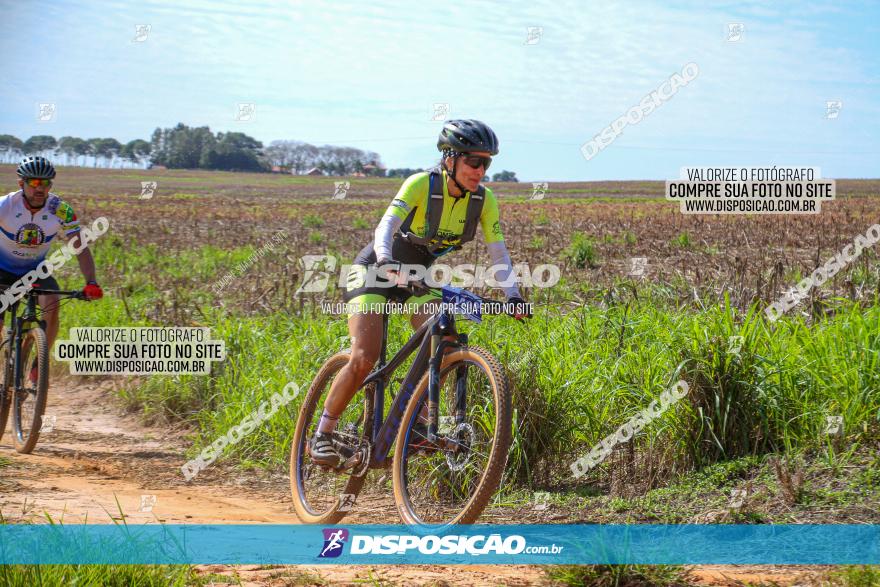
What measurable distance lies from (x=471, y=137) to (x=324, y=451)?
7.87 feet

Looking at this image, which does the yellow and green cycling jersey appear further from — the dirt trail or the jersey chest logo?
the jersey chest logo

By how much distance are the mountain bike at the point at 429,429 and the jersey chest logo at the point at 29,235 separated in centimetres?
401

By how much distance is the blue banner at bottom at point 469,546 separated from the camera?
4.26 meters

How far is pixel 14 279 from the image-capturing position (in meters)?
8.93

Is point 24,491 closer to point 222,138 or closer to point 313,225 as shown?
point 313,225

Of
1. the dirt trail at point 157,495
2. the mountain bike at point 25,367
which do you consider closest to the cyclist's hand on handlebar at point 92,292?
the mountain bike at point 25,367

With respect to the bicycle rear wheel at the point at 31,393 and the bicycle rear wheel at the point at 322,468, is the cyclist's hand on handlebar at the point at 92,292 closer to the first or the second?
the bicycle rear wheel at the point at 31,393

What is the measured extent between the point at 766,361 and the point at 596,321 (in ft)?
7.38

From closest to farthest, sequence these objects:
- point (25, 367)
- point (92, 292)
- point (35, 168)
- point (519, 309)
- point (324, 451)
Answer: point (519, 309) < point (324, 451) < point (92, 292) < point (35, 168) < point (25, 367)

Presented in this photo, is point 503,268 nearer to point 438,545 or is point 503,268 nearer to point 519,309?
point 519,309

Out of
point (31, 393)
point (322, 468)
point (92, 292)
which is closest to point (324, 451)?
point (322, 468)

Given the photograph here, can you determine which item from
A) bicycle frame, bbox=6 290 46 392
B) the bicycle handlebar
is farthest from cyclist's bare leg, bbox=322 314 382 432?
bicycle frame, bbox=6 290 46 392

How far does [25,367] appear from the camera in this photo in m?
9.04

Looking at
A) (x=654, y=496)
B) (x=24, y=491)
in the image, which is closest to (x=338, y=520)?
(x=654, y=496)
